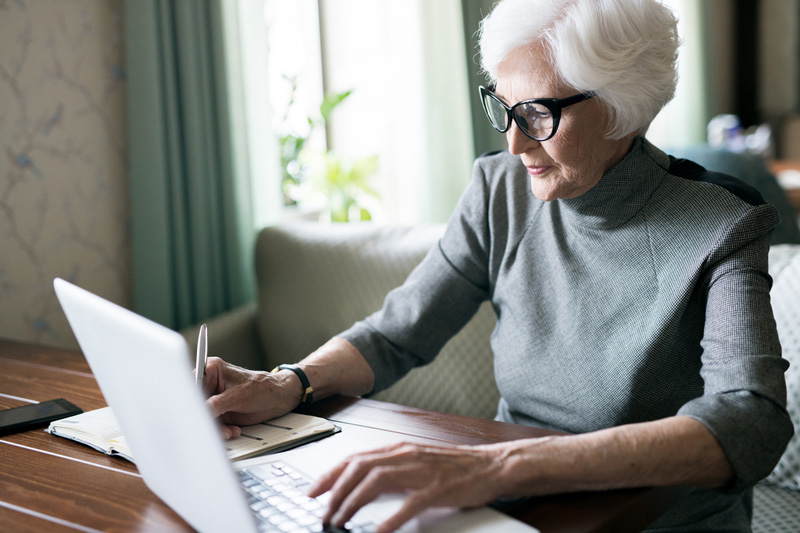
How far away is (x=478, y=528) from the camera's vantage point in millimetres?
678

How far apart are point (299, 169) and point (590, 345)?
6.14 feet

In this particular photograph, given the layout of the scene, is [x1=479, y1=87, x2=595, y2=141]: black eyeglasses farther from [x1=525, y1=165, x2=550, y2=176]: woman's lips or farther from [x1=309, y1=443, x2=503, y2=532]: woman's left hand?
[x1=309, y1=443, x2=503, y2=532]: woman's left hand

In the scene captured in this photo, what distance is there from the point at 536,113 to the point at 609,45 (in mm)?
133

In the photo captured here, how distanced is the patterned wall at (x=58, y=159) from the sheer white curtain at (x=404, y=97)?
1.00 m

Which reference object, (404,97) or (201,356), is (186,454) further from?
(404,97)

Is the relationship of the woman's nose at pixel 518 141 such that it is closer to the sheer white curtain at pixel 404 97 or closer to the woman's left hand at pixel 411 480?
the woman's left hand at pixel 411 480

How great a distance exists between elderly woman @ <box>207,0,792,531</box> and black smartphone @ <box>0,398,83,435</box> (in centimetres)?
24

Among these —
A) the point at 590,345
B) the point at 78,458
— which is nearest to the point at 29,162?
the point at 78,458

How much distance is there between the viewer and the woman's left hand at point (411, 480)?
2.26 feet

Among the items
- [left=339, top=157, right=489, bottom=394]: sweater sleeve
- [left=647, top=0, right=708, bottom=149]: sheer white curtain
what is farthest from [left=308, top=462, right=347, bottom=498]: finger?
[left=647, top=0, right=708, bottom=149]: sheer white curtain

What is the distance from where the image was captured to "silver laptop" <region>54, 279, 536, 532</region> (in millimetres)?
565

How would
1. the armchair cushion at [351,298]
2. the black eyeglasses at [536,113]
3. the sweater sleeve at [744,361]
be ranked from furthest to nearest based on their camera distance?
the armchair cushion at [351,298] < the black eyeglasses at [536,113] < the sweater sleeve at [744,361]

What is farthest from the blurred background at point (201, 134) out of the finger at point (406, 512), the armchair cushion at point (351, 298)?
the finger at point (406, 512)

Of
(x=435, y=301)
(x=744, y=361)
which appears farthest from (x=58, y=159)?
(x=744, y=361)
